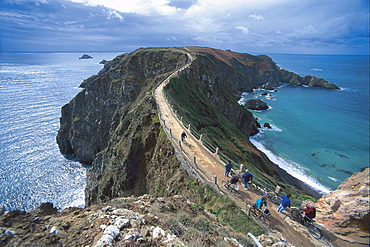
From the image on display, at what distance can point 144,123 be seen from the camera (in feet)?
99.9

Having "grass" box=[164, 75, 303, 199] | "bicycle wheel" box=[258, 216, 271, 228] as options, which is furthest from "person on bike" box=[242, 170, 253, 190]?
"grass" box=[164, 75, 303, 199]

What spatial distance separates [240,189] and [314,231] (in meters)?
5.18

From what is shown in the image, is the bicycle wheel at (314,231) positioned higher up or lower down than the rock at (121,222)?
lower down

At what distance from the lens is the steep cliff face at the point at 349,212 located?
10.5m

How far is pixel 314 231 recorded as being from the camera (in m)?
11.6

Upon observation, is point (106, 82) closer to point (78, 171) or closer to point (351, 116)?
point (78, 171)

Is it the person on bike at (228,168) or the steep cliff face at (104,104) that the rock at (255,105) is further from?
the person on bike at (228,168)

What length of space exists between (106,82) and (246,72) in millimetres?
116017

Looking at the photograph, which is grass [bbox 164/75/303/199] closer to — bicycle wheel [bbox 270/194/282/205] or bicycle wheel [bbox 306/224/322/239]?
bicycle wheel [bbox 270/194/282/205]

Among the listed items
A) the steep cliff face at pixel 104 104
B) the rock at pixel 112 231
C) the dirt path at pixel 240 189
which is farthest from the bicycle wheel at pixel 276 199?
the steep cliff face at pixel 104 104

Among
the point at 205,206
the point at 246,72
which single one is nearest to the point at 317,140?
the point at 205,206

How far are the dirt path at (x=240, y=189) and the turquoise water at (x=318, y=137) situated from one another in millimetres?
35711

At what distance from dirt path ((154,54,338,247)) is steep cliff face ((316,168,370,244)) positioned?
3.93ft

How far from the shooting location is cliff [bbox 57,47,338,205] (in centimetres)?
2517
